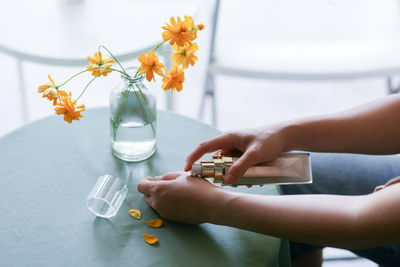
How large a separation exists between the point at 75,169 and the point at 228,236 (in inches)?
14.2

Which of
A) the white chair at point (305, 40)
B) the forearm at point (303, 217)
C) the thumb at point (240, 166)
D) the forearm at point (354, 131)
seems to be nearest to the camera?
the forearm at point (303, 217)

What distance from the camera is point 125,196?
100 centimetres

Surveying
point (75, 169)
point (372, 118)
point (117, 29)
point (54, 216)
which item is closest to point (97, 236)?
point (54, 216)

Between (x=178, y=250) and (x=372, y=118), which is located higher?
(x=372, y=118)

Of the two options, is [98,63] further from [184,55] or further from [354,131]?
[354,131]

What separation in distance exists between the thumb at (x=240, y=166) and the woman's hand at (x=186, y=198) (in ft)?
0.10

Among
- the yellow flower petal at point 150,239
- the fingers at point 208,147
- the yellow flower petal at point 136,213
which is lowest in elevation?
the yellow flower petal at point 150,239

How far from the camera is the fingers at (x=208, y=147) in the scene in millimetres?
995

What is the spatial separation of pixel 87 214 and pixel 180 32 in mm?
381

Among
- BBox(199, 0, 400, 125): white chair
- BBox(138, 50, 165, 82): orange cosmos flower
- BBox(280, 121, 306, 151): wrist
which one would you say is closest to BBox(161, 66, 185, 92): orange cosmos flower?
BBox(138, 50, 165, 82): orange cosmos flower

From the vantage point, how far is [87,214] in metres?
0.95

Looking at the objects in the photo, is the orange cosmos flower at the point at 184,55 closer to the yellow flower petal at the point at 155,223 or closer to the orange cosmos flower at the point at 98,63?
the orange cosmos flower at the point at 98,63

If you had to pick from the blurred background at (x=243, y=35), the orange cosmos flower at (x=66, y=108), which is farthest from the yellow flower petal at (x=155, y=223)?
the blurred background at (x=243, y=35)

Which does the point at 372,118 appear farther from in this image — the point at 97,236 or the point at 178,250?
the point at 97,236
